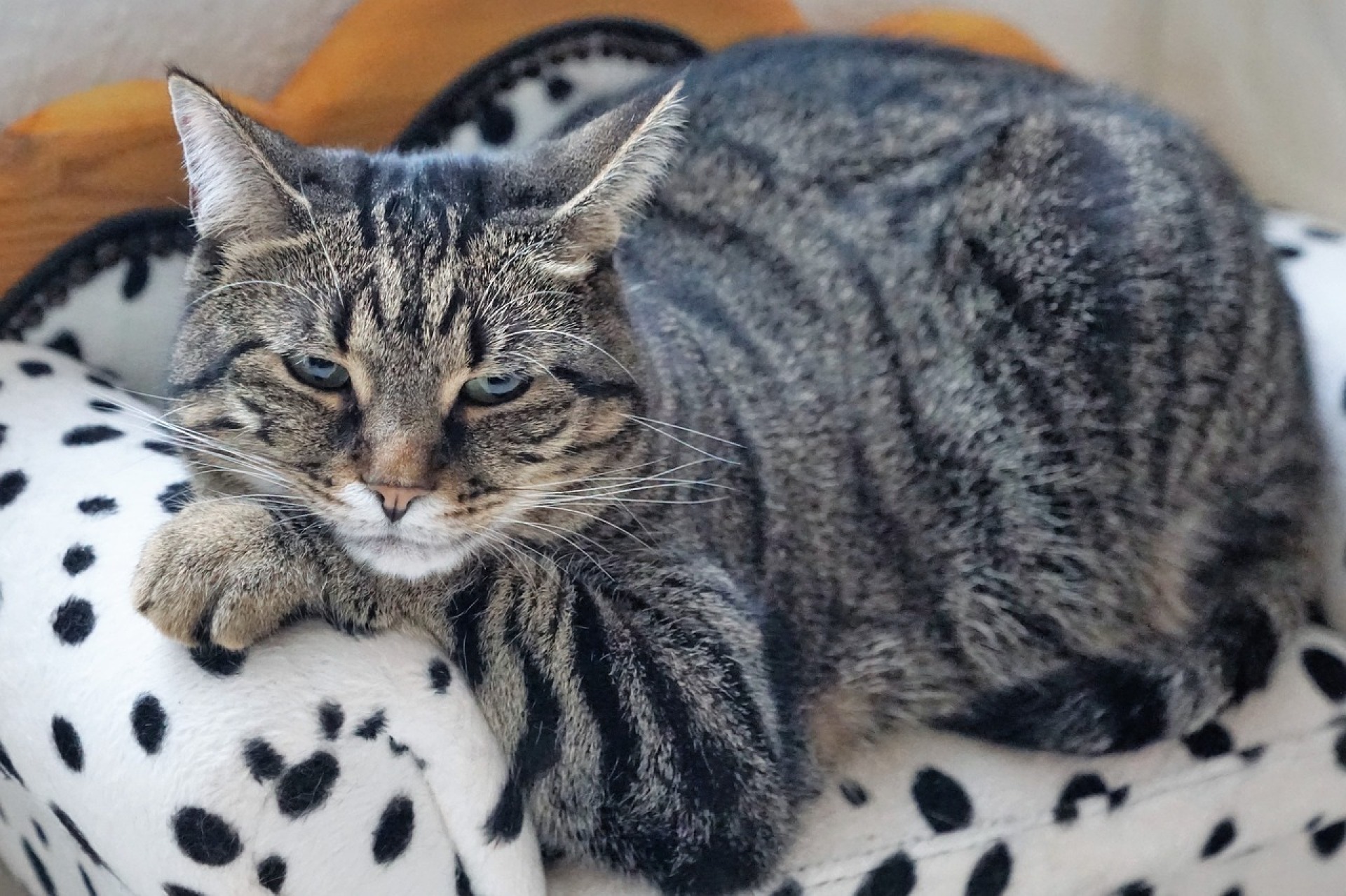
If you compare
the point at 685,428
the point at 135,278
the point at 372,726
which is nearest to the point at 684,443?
the point at 685,428

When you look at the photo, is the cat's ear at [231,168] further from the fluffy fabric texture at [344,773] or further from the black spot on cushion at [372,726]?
the black spot on cushion at [372,726]

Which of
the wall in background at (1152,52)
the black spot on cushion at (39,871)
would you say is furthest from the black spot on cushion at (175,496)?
the wall in background at (1152,52)

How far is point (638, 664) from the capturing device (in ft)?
3.07

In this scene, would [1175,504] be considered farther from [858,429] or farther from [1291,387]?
[858,429]

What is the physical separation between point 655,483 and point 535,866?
0.34 m

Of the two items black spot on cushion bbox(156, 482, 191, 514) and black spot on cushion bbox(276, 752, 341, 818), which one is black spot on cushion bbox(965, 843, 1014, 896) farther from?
black spot on cushion bbox(156, 482, 191, 514)

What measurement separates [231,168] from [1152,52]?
5.64 feet

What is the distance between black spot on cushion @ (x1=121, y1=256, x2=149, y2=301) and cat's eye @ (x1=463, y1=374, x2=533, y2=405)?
60 cm

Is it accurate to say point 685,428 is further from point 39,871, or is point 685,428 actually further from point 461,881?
point 39,871

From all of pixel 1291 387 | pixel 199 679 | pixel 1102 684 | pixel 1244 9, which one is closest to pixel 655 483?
pixel 199 679

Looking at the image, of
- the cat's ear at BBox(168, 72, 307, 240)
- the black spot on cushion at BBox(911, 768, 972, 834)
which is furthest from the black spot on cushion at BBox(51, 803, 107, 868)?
the black spot on cushion at BBox(911, 768, 972, 834)

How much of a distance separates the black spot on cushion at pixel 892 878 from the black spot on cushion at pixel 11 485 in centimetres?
83

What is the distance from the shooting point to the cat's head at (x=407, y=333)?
0.89 meters

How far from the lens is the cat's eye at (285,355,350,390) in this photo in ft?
2.96
